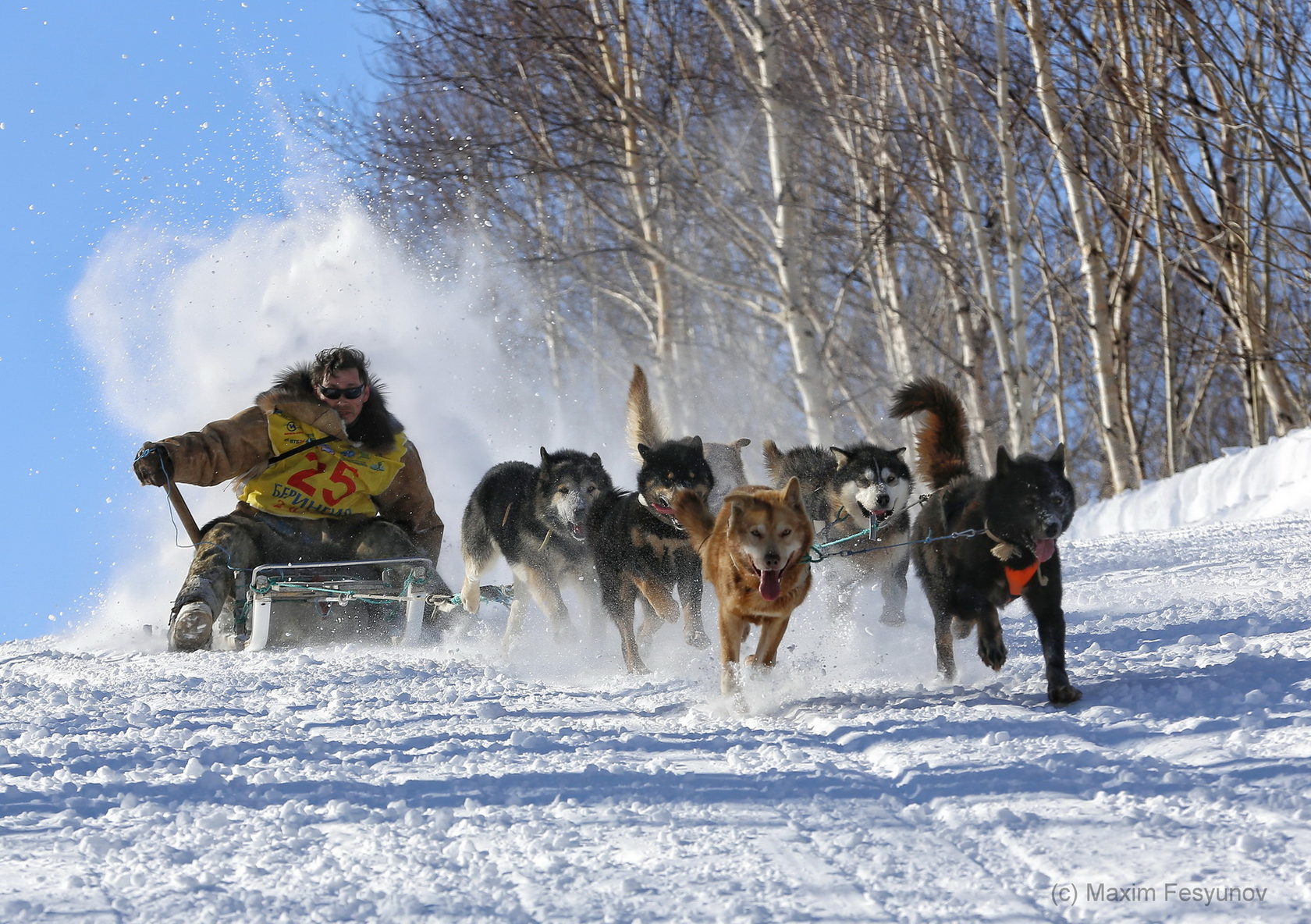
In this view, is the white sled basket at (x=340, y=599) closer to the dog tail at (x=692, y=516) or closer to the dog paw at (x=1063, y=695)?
the dog tail at (x=692, y=516)

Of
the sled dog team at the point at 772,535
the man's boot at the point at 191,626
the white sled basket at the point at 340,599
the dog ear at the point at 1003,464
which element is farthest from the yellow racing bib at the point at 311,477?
the dog ear at the point at 1003,464

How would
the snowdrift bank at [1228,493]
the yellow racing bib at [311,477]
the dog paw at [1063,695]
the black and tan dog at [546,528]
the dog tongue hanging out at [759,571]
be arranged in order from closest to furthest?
1. the dog paw at [1063,695]
2. the dog tongue hanging out at [759,571]
3. the black and tan dog at [546,528]
4. the yellow racing bib at [311,477]
5. the snowdrift bank at [1228,493]

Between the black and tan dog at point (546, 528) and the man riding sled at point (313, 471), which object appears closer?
the black and tan dog at point (546, 528)

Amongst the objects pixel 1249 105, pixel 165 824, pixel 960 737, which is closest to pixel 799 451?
pixel 960 737

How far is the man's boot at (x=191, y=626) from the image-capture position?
584 centimetres

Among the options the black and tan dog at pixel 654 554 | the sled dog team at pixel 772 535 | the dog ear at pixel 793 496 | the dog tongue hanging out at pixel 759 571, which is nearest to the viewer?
the sled dog team at pixel 772 535

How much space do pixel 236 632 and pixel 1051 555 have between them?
4148 mm

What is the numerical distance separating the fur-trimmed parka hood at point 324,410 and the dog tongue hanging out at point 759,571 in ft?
10.3

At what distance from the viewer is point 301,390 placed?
684cm

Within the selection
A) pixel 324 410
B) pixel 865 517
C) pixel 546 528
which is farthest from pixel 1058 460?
pixel 324 410

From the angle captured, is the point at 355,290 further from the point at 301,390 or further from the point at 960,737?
the point at 960,737

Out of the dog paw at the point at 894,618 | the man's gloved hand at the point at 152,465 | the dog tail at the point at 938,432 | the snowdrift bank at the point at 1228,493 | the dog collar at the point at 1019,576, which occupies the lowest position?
the dog paw at the point at 894,618

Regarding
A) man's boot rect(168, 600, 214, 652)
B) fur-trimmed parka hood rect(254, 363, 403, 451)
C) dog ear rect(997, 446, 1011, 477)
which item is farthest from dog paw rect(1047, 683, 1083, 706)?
fur-trimmed parka hood rect(254, 363, 403, 451)

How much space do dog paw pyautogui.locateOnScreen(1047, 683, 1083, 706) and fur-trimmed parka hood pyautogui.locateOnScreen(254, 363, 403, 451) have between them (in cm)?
427
